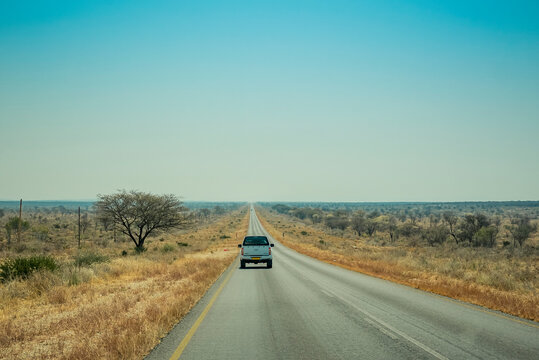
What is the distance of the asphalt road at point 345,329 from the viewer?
244 inches

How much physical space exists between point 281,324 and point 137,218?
34.0 meters

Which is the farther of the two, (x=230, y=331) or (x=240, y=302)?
(x=240, y=302)

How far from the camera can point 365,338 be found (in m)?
7.07

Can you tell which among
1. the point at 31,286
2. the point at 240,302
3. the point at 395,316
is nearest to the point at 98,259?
the point at 31,286

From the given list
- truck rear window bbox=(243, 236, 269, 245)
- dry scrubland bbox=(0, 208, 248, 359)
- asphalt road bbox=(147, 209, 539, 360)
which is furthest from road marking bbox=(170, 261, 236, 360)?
truck rear window bbox=(243, 236, 269, 245)

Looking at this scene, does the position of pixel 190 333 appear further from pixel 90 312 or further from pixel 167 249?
pixel 167 249

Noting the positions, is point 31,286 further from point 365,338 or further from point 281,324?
point 365,338

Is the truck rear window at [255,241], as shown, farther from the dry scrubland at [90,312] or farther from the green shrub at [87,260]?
the green shrub at [87,260]

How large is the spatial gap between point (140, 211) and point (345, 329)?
112 feet

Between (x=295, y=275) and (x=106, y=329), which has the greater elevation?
(x=106, y=329)

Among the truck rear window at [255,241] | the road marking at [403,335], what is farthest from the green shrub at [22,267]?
the road marking at [403,335]

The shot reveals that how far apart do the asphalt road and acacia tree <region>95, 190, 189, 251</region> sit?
2823cm

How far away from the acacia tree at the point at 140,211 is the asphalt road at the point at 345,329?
92.6 ft

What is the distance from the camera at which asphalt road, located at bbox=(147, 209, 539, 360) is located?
620 centimetres
